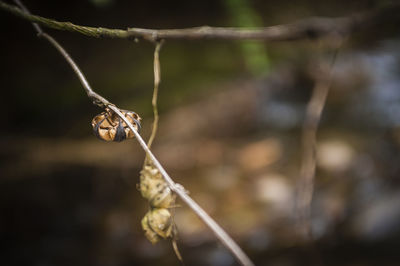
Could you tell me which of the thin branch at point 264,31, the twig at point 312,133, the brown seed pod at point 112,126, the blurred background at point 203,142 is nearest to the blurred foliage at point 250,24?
the blurred background at point 203,142

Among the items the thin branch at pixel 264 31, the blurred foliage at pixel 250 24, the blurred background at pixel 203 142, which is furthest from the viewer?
the blurred foliage at pixel 250 24

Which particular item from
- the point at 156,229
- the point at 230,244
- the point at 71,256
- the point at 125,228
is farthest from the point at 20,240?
the point at 230,244

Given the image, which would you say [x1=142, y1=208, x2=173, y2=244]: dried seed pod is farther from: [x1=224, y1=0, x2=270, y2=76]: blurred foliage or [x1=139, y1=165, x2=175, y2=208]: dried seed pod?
[x1=224, y1=0, x2=270, y2=76]: blurred foliage

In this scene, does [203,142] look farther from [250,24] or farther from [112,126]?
[112,126]

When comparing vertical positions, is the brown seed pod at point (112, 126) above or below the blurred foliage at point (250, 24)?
below

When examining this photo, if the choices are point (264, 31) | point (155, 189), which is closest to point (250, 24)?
point (264, 31)

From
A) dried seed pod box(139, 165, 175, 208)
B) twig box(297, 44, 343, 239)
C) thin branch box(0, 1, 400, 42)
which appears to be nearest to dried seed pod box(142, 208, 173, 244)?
dried seed pod box(139, 165, 175, 208)

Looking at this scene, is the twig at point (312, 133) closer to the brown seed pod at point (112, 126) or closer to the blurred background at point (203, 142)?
the blurred background at point (203, 142)
